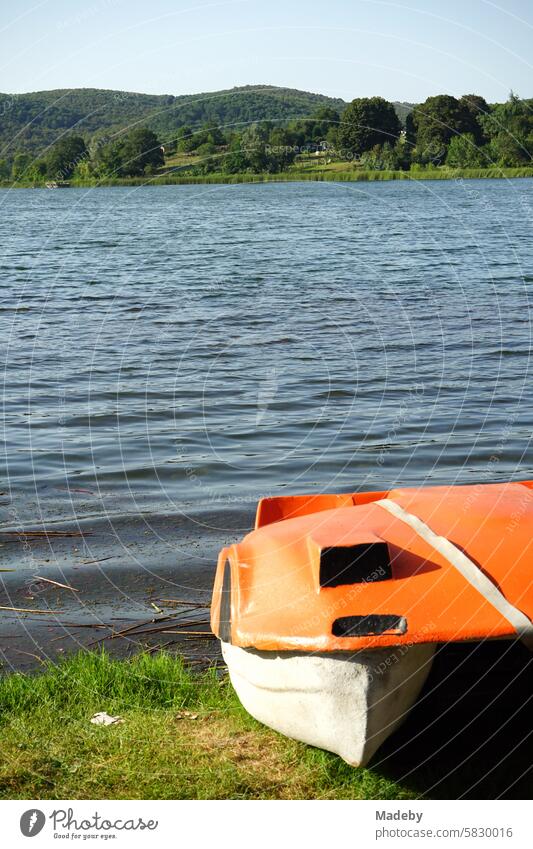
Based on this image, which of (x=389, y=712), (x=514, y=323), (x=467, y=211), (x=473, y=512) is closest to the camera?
(x=389, y=712)

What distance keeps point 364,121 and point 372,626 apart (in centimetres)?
1059

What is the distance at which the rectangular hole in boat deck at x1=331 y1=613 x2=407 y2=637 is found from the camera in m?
3.73

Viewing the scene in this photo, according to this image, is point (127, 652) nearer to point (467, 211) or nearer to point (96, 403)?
point (96, 403)

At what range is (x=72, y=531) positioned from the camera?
8.59 metres

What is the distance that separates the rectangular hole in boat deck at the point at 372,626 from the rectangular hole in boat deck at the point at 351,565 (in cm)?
18

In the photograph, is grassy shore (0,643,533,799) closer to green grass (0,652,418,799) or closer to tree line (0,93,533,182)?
green grass (0,652,418,799)

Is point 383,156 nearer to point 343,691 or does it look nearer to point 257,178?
point 257,178

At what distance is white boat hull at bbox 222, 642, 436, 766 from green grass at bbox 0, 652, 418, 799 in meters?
0.25

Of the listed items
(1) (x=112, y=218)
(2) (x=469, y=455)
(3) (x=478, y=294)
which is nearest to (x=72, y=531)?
(2) (x=469, y=455)

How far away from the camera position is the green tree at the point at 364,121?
1265cm

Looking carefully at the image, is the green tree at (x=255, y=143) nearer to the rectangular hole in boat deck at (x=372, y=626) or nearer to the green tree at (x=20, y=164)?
the green tree at (x=20, y=164)

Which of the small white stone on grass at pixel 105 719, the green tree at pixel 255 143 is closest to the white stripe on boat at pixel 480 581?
the small white stone on grass at pixel 105 719

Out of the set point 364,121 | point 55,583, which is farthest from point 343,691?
point 364,121
